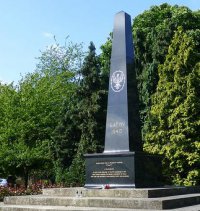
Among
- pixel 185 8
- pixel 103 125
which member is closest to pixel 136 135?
pixel 103 125

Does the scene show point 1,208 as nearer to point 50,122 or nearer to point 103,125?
point 103,125

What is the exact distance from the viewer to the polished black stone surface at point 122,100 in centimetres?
1318

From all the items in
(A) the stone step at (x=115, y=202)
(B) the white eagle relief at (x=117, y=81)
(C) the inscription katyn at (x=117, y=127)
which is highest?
(B) the white eagle relief at (x=117, y=81)

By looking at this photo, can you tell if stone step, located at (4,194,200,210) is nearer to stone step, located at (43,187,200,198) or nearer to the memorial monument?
stone step, located at (43,187,200,198)

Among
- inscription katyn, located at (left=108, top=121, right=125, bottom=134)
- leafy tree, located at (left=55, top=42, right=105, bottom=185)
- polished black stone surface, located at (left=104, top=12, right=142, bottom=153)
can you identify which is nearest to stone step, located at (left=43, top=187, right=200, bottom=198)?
polished black stone surface, located at (left=104, top=12, right=142, bottom=153)

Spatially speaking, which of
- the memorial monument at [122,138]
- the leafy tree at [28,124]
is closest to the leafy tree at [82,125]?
the leafy tree at [28,124]

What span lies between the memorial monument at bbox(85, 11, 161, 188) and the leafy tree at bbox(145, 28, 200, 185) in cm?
588

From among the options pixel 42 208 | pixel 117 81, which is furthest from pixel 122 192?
pixel 117 81

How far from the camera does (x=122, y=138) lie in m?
13.1

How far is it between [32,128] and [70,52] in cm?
1848

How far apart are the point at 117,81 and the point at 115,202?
4302 mm

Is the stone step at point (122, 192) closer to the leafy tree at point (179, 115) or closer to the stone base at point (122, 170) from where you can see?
the stone base at point (122, 170)

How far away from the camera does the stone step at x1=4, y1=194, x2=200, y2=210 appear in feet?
34.0

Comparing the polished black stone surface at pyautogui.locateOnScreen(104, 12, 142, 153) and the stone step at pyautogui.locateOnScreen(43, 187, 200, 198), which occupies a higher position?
the polished black stone surface at pyautogui.locateOnScreen(104, 12, 142, 153)
